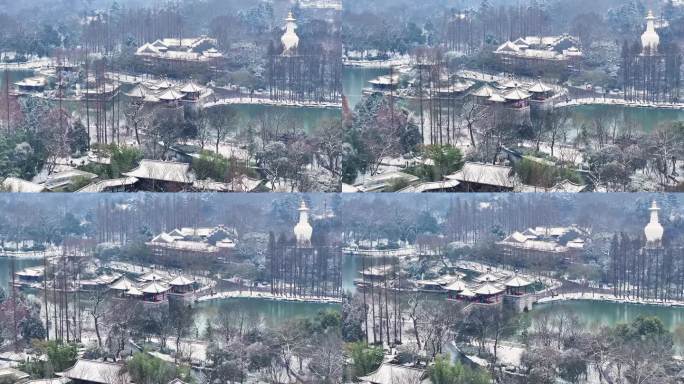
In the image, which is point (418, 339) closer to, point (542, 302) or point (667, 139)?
point (542, 302)

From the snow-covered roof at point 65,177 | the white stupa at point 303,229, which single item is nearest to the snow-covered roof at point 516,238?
the white stupa at point 303,229

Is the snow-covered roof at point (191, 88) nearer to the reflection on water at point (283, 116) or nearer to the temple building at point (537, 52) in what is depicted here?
the reflection on water at point (283, 116)

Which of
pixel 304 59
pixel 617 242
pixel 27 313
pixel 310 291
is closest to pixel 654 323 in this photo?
pixel 617 242

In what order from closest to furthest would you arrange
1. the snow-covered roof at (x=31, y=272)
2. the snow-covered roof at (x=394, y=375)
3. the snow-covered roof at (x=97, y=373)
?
the snow-covered roof at (x=394, y=375) < the snow-covered roof at (x=97, y=373) < the snow-covered roof at (x=31, y=272)

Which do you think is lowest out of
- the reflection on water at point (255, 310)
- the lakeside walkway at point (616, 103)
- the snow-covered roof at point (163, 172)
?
the reflection on water at point (255, 310)

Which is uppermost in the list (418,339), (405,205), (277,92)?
(277,92)

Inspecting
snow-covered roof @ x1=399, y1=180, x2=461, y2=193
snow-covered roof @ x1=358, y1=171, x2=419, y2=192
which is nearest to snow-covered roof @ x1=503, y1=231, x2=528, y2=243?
snow-covered roof @ x1=399, y1=180, x2=461, y2=193

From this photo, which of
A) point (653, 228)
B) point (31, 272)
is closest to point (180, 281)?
point (31, 272)
